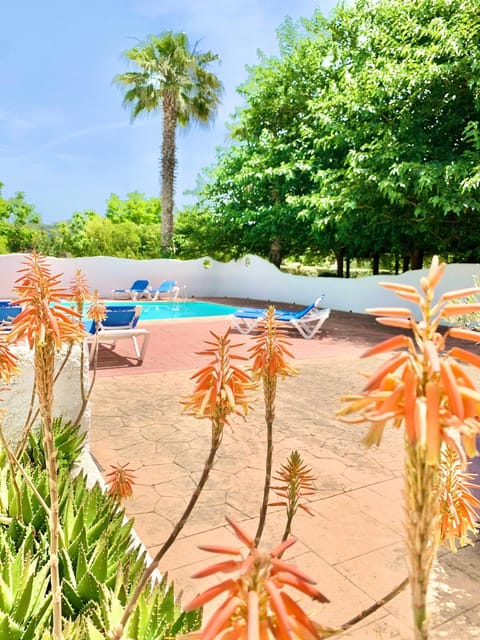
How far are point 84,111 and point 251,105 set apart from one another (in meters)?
92.5

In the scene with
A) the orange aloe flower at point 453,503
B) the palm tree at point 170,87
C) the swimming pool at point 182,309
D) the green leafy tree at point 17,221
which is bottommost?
the swimming pool at point 182,309

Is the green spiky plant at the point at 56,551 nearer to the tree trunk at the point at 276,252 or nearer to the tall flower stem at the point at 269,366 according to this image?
the tall flower stem at the point at 269,366

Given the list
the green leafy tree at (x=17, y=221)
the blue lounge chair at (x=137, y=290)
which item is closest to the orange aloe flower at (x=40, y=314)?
the blue lounge chair at (x=137, y=290)

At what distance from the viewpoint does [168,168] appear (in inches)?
917

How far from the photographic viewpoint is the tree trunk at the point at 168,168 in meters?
22.3

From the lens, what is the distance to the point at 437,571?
2.52 meters

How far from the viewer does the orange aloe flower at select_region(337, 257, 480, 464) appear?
50cm

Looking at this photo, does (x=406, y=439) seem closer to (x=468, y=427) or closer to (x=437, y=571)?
(x=468, y=427)

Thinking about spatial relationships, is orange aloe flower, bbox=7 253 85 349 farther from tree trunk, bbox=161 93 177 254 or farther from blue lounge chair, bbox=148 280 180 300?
tree trunk, bbox=161 93 177 254

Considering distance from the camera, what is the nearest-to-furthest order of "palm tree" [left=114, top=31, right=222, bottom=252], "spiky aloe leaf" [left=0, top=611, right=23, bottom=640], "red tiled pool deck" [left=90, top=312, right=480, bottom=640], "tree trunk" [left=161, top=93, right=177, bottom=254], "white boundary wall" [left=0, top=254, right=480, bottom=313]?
"spiky aloe leaf" [left=0, top=611, right=23, bottom=640]
"red tiled pool deck" [left=90, top=312, right=480, bottom=640]
"white boundary wall" [left=0, top=254, right=480, bottom=313]
"palm tree" [left=114, top=31, right=222, bottom=252]
"tree trunk" [left=161, top=93, right=177, bottom=254]

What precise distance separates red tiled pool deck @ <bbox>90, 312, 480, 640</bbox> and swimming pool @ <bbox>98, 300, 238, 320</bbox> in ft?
32.1

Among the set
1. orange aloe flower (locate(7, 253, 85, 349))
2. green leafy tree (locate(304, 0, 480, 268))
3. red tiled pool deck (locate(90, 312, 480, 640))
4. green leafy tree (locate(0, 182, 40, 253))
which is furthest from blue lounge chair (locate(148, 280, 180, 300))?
orange aloe flower (locate(7, 253, 85, 349))

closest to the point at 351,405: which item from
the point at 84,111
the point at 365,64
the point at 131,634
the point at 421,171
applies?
the point at 131,634

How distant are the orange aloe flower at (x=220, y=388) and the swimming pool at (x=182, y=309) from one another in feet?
49.4
